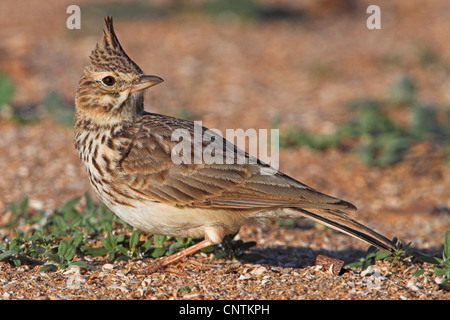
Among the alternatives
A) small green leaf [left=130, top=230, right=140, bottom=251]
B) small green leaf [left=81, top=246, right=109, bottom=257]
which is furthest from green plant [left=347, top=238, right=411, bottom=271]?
small green leaf [left=81, top=246, right=109, bottom=257]

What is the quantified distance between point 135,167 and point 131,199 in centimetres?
25

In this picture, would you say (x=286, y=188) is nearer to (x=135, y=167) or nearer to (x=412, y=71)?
(x=135, y=167)

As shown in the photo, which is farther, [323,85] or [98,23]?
[98,23]

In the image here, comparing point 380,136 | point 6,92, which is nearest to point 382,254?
point 380,136

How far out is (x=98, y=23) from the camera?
11.9m

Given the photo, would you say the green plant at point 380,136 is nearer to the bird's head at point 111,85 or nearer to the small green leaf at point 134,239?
the bird's head at point 111,85

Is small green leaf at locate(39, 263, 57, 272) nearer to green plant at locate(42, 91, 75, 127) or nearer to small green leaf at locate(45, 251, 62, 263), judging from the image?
small green leaf at locate(45, 251, 62, 263)

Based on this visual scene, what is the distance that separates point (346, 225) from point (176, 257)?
1.27 metres

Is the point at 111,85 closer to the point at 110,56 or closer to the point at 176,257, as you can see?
the point at 110,56

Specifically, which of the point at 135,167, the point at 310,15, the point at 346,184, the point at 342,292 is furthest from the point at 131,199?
the point at 310,15

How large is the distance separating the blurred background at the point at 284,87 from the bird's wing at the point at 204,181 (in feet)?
6.34

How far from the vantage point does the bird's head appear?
16.5 feet

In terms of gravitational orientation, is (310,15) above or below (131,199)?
above
